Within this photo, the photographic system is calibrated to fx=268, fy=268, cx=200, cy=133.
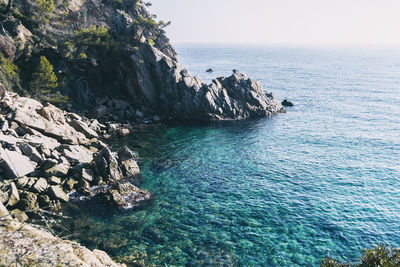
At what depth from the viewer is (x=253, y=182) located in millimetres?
40625

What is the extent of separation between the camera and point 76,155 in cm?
4012

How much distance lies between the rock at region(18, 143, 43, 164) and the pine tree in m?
25.8

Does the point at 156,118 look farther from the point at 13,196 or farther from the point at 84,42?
the point at 13,196

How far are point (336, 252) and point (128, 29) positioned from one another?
70.3 m

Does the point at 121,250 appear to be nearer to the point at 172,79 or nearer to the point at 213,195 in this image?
the point at 213,195

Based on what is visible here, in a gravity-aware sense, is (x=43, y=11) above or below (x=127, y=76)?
above

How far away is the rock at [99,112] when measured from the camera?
63.6 meters

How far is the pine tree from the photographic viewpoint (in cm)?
5753

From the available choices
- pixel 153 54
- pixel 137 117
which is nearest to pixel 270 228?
pixel 137 117

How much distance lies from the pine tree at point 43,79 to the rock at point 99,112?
9968 millimetres

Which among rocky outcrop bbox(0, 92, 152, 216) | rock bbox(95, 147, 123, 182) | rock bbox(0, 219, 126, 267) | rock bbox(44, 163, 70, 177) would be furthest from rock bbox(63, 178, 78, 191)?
rock bbox(0, 219, 126, 267)

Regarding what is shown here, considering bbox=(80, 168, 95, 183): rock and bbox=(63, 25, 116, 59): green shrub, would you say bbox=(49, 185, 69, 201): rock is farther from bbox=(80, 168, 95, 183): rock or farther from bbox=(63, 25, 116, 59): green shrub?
bbox=(63, 25, 116, 59): green shrub

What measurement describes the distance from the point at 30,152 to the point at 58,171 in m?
4.56

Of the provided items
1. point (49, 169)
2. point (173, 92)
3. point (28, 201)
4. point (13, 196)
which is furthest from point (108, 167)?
point (173, 92)
